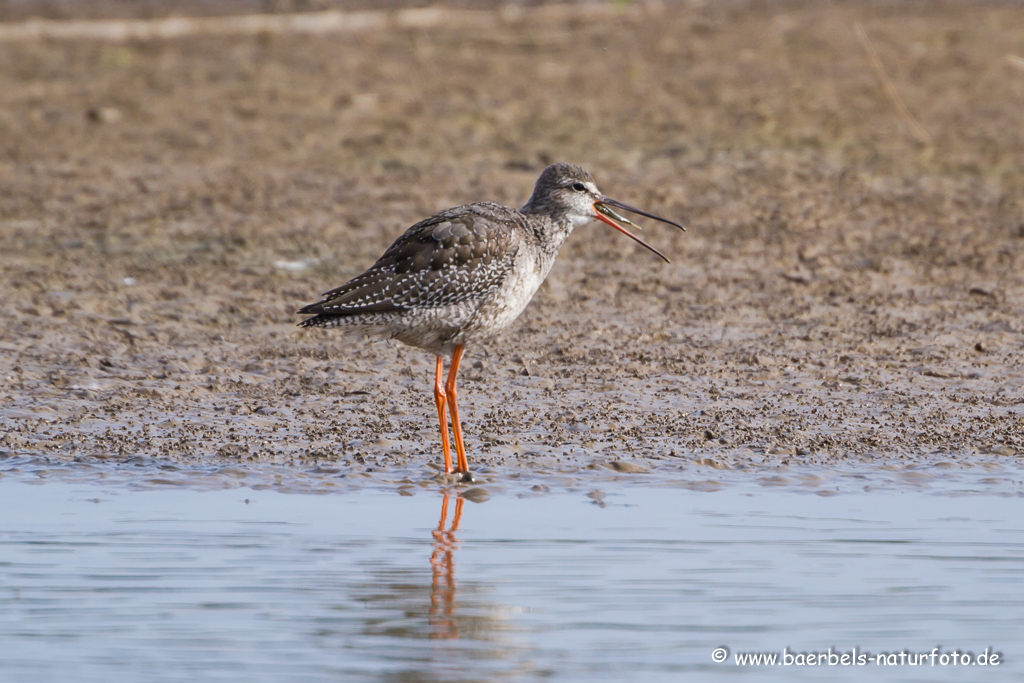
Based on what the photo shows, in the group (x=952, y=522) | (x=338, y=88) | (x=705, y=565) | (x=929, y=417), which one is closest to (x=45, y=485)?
(x=705, y=565)

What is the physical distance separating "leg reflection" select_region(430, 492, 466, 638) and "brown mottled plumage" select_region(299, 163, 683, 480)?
0.96 metres

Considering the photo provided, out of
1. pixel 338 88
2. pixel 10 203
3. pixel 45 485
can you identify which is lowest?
pixel 45 485

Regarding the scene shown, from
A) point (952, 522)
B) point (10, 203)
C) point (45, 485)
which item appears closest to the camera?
point (952, 522)

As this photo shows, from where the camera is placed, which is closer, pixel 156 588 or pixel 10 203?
pixel 156 588

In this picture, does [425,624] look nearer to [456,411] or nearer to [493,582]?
[493,582]

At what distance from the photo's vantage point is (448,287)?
25.7 feet

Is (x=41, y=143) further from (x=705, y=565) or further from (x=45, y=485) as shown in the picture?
(x=705, y=565)

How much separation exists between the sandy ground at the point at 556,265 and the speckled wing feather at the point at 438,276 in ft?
2.55

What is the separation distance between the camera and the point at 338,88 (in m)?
18.2

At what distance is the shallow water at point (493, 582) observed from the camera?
5207 millimetres

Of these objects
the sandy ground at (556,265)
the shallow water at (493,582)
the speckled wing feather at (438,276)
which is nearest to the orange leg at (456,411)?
the sandy ground at (556,265)

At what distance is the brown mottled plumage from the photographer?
25.8 feet

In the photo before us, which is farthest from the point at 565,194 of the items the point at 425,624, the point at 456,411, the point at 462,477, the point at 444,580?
the point at 425,624

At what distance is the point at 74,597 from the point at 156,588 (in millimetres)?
298
